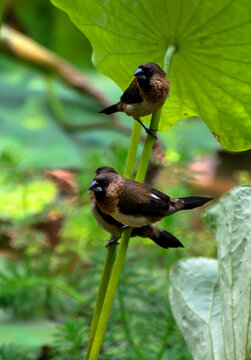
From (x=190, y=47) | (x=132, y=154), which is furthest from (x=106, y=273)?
(x=190, y=47)

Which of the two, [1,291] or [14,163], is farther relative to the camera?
[14,163]

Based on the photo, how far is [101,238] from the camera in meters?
0.97

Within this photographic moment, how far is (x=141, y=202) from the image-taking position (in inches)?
14.9

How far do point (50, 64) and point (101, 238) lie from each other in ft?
3.57

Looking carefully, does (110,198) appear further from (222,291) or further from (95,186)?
(222,291)

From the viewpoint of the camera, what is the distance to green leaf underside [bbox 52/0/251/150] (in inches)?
16.6

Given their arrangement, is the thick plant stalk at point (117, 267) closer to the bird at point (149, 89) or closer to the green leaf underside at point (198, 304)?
the bird at point (149, 89)

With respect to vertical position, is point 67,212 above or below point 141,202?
above

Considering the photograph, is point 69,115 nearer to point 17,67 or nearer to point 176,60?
point 17,67

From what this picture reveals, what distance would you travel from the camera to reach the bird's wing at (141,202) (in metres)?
0.38

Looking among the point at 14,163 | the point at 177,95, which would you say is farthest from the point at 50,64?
the point at 177,95

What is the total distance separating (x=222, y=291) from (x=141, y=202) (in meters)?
0.21

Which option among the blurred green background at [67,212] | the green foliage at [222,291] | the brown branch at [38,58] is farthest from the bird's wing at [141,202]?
the brown branch at [38,58]

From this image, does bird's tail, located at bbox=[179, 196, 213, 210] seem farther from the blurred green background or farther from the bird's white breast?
the blurred green background
